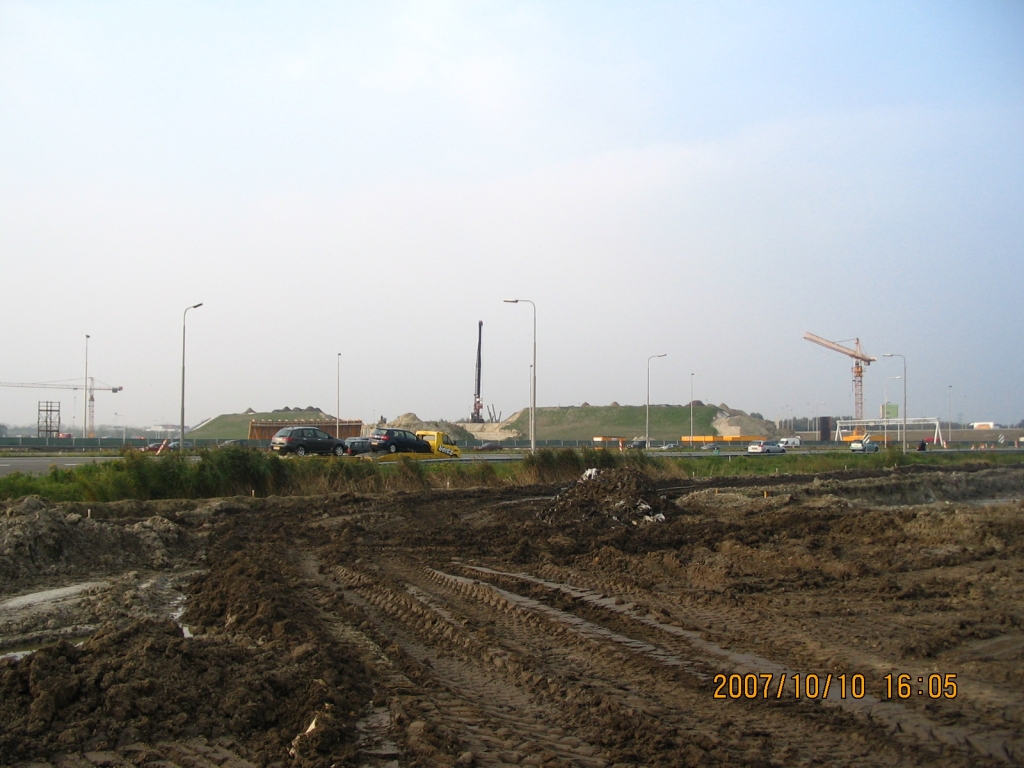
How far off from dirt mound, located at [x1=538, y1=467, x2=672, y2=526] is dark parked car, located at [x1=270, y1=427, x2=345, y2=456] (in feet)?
68.8

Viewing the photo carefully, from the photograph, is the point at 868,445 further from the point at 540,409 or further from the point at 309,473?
the point at 540,409

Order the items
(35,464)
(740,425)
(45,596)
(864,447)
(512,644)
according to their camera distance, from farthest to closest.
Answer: (740,425) < (864,447) < (35,464) < (45,596) < (512,644)

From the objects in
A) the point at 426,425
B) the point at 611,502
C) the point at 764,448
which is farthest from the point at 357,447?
the point at 426,425

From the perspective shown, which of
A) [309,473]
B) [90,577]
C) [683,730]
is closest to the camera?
[683,730]

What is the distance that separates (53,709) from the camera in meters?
5.94

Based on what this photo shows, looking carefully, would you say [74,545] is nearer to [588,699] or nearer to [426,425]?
[588,699]

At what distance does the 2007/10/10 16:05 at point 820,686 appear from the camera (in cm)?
665

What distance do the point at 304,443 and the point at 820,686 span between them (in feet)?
114

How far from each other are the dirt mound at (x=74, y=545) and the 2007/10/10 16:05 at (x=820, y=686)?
35.8 feet

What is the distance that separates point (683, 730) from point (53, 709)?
184 inches

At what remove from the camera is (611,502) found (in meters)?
20.0

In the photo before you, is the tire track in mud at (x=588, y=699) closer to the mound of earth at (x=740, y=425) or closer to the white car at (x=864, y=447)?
the white car at (x=864, y=447)

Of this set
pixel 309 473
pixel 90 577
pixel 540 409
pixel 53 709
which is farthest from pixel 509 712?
pixel 540 409

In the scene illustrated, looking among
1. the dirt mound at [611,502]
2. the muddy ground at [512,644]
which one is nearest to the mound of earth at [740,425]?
the dirt mound at [611,502]
